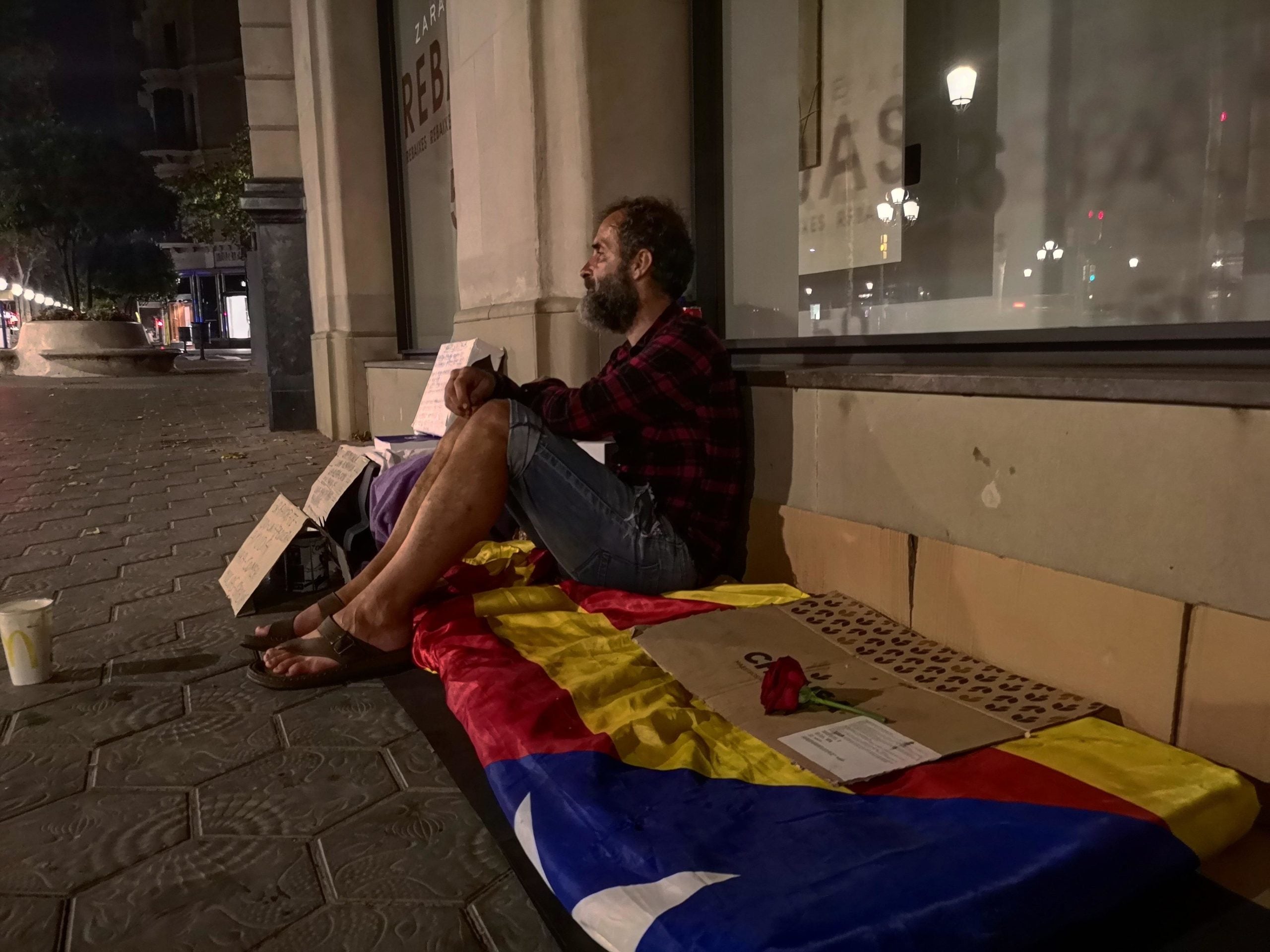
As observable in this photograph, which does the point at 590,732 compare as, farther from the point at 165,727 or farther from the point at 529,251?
the point at 529,251

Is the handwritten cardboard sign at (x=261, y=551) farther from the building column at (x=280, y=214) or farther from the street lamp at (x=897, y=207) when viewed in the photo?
the building column at (x=280, y=214)

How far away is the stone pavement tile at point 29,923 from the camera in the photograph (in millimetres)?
1448

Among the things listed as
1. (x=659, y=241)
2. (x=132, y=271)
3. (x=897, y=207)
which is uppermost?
(x=132, y=271)

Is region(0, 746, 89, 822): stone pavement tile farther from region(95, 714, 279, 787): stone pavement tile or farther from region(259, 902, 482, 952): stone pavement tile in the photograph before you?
region(259, 902, 482, 952): stone pavement tile

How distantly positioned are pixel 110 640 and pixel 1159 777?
3.05 metres

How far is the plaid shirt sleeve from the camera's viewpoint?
8.56 feet

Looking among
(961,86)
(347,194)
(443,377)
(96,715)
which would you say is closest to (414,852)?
(96,715)

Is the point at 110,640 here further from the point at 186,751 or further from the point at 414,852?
the point at 414,852

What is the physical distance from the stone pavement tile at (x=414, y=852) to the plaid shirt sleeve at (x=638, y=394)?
1176 millimetres

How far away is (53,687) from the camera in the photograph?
2.52 metres

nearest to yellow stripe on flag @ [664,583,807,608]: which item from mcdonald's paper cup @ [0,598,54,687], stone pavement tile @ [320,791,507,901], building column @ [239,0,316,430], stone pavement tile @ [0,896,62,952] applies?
stone pavement tile @ [320,791,507,901]

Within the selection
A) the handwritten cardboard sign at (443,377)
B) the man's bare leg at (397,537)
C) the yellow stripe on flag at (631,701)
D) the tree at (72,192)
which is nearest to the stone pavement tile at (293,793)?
the yellow stripe on flag at (631,701)

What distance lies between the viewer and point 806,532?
2.79 metres

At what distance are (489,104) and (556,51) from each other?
2.22ft
